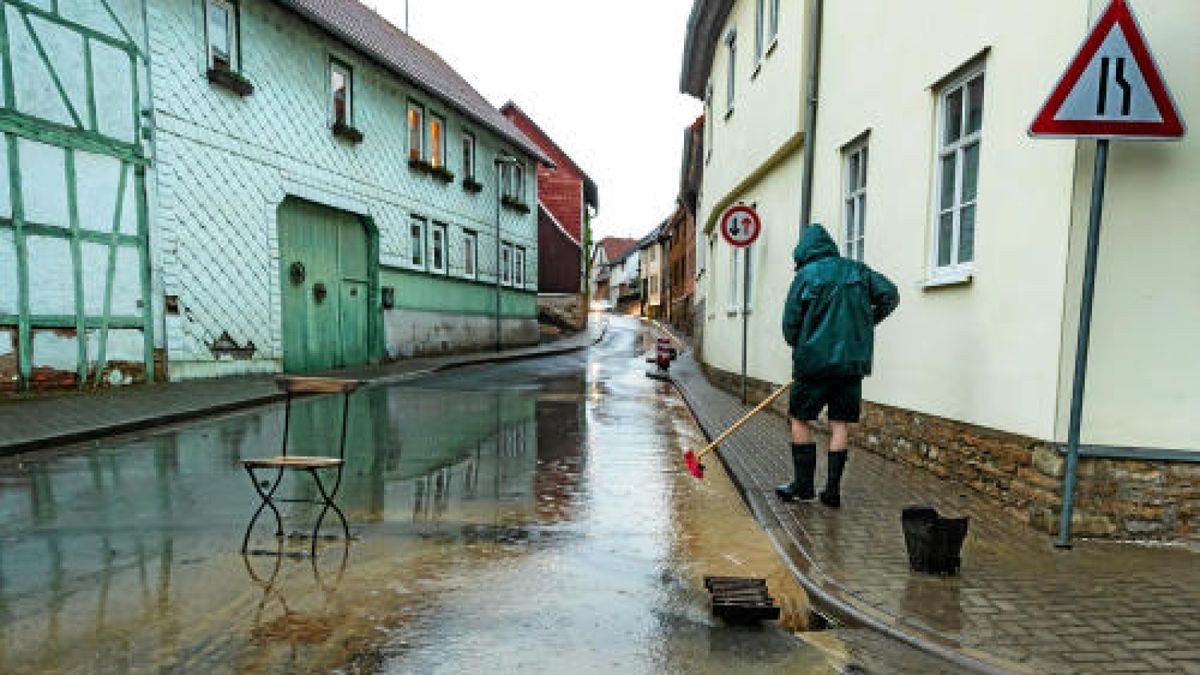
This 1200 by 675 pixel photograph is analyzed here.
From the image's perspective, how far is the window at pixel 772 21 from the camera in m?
9.68

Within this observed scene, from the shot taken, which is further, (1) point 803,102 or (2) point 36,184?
(2) point 36,184

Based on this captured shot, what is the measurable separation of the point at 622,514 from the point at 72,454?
Result: 5.48 metres

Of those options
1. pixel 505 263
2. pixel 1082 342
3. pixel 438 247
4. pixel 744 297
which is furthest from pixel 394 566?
pixel 505 263

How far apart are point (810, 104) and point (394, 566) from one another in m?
7.14

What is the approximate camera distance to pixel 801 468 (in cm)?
479

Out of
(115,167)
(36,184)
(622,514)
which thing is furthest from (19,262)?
(622,514)

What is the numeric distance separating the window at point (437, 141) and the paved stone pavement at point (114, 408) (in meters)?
9.44

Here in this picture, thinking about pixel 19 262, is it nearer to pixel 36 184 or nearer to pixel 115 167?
pixel 36 184

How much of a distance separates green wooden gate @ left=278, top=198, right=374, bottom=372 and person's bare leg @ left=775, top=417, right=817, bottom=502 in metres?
11.8

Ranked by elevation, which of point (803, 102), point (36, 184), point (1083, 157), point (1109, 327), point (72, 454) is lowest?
point (72, 454)

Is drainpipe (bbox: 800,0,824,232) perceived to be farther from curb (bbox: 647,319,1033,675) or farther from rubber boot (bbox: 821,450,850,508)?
curb (bbox: 647,319,1033,675)

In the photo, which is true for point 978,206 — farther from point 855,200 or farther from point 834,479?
point 855,200

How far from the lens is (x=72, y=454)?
21.0 ft

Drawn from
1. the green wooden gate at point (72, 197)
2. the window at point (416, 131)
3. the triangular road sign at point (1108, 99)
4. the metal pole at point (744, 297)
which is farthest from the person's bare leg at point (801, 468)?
the window at point (416, 131)
